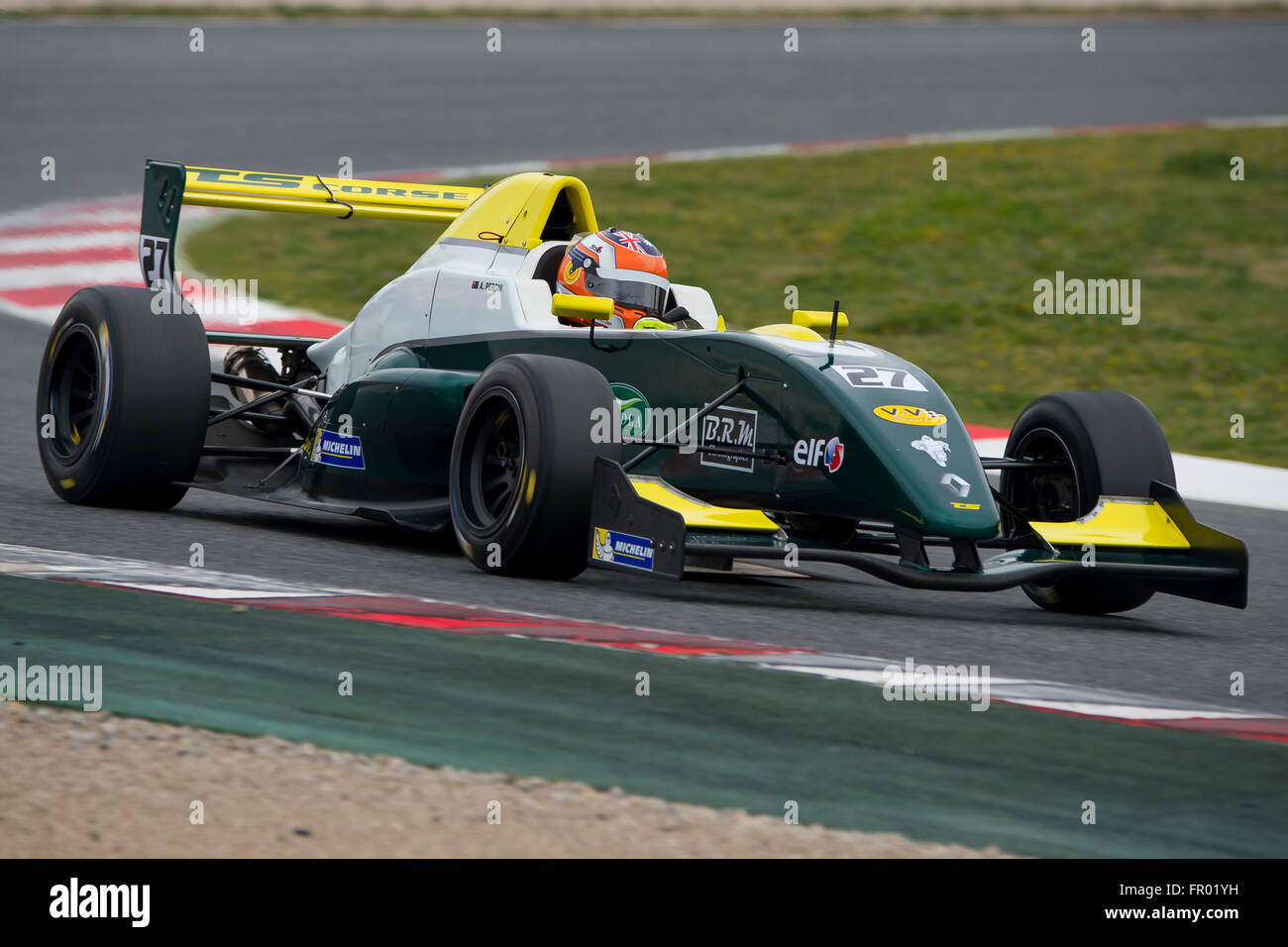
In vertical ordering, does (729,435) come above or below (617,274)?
below

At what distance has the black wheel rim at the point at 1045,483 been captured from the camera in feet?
24.9

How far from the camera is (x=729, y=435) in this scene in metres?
7.12

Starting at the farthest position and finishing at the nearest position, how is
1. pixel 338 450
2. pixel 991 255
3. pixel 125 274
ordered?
pixel 991 255, pixel 125 274, pixel 338 450

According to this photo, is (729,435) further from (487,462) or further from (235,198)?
(235,198)

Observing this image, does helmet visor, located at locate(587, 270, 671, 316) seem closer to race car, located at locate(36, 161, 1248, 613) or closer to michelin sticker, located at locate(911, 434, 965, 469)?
race car, located at locate(36, 161, 1248, 613)

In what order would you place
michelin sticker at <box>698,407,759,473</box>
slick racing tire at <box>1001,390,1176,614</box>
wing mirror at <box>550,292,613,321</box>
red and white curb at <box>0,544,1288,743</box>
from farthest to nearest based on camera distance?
wing mirror at <box>550,292,613,321</box> → slick racing tire at <box>1001,390,1176,614</box> → michelin sticker at <box>698,407,759,473</box> → red and white curb at <box>0,544,1288,743</box>

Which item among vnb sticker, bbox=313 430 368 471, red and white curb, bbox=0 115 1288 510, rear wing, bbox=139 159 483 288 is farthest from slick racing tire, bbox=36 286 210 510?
red and white curb, bbox=0 115 1288 510

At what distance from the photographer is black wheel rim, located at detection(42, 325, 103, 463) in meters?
8.54

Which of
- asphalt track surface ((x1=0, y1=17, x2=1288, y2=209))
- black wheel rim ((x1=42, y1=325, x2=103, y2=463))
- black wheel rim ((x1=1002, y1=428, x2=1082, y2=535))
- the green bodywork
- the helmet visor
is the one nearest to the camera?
the green bodywork

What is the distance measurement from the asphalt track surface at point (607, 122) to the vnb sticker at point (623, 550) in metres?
0.15

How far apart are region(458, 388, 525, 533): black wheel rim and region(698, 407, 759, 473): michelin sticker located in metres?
0.70

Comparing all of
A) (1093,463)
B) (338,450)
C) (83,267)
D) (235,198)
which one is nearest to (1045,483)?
(1093,463)

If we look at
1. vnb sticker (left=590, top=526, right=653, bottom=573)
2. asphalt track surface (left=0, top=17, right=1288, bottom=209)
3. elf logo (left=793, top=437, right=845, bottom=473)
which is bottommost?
vnb sticker (left=590, top=526, right=653, bottom=573)

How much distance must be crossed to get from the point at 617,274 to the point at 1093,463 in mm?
2053
